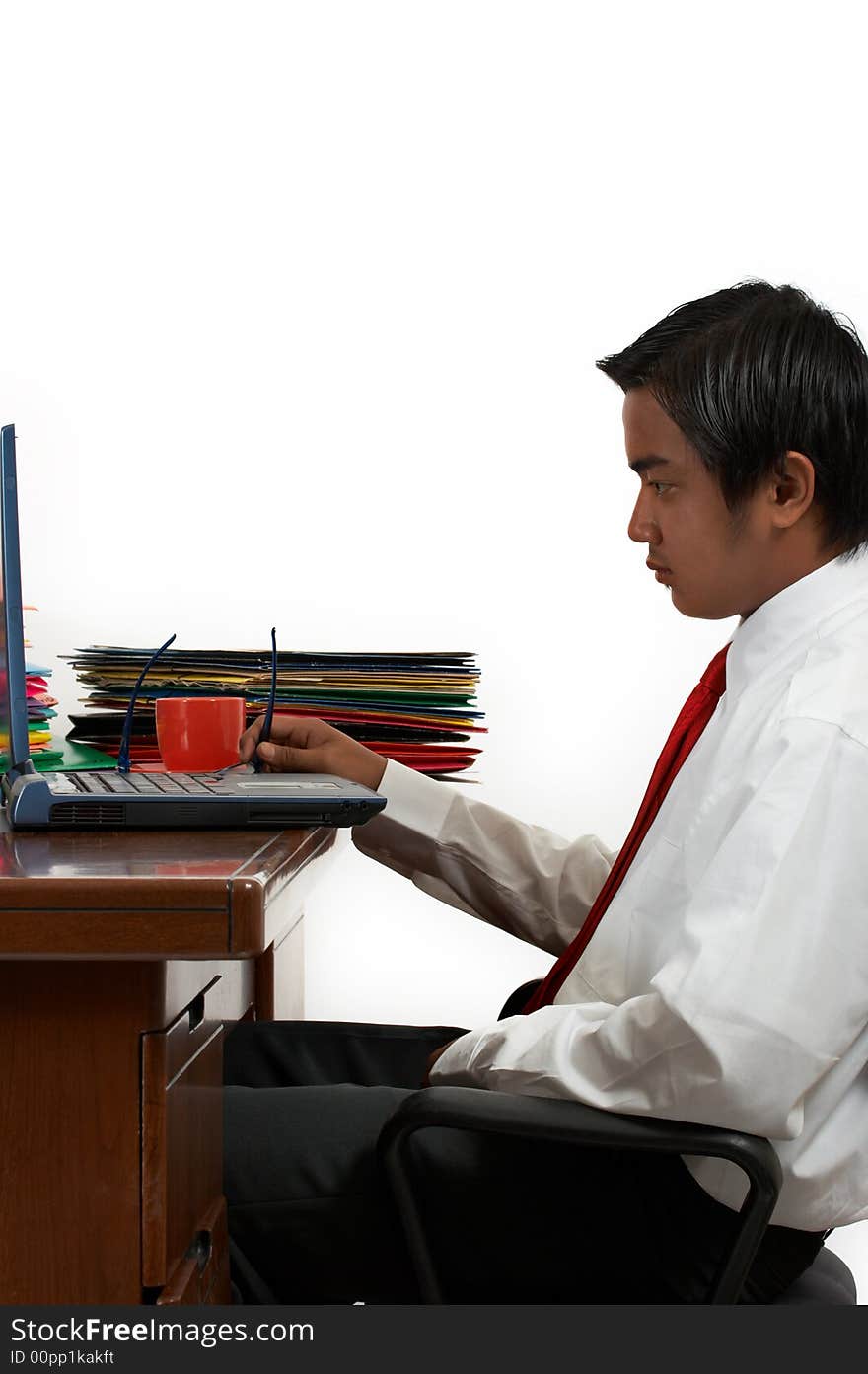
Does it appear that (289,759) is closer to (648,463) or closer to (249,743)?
(249,743)

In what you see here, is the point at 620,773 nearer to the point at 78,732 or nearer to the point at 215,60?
the point at 78,732

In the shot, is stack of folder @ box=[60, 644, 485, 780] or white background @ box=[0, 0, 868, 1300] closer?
stack of folder @ box=[60, 644, 485, 780]

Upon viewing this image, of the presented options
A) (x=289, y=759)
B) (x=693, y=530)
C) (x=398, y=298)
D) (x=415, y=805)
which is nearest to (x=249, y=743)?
(x=289, y=759)

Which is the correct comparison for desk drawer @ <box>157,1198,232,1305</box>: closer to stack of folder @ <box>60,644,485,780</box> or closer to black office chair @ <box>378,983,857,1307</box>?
black office chair @ <box>378,983,857,1307</box>

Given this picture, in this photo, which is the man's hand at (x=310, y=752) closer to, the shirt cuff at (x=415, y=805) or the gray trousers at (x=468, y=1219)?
the shirt cuff at (x=415, y=805)

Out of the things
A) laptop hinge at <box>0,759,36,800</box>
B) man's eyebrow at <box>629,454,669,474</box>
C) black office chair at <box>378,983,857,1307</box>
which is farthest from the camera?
man's eyebrow at <box>629,454,669,474</box>

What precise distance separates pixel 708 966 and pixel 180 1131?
37 cm

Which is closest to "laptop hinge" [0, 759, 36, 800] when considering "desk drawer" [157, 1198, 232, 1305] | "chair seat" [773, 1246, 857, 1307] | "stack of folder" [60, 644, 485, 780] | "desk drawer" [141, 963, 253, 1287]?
"desk drawer" [141, 963, 253, 1287]

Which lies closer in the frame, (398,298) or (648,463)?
(648,463)

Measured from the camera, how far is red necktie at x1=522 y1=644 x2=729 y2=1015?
4.27 ft

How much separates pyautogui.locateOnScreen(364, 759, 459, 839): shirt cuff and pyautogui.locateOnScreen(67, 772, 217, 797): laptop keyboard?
311mm

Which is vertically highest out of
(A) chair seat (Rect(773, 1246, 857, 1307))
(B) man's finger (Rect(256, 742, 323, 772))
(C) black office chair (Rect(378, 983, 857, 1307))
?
(B) man's finger (Rect(256, 742, 323, 772))

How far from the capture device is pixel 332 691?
1.84m

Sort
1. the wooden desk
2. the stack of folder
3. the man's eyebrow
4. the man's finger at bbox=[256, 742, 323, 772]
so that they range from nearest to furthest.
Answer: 1. the wooden desk
2. the man's eyebrow
3. the man's finger at bbox=[256, 742, 323, 772]
4. the stack of folder
